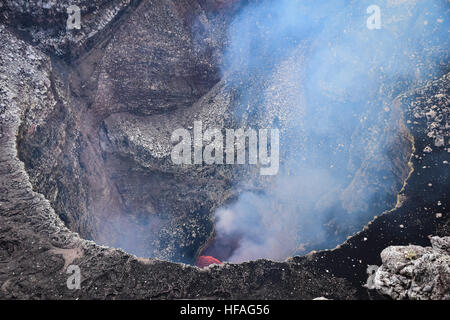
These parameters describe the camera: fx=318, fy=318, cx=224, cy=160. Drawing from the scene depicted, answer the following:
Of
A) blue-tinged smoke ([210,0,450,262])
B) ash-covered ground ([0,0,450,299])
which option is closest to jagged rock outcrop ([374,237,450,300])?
ash-covered ground ([0,0,450,299])

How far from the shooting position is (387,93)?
8789 mm

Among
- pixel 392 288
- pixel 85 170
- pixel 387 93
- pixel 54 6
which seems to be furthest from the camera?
pixel 85 170

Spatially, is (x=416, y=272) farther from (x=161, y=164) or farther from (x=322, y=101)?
(x=161, y=164)

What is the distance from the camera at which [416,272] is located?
14.3ft

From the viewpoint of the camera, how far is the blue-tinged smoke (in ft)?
28.2

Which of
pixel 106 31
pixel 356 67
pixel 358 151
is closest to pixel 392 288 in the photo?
pixel 358 151

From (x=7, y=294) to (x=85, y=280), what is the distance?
1095mm

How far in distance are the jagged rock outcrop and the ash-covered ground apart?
4cm

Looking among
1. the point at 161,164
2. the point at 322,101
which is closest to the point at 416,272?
the point at 322,101

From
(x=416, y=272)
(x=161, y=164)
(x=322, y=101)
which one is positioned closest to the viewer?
(x=416, y=272)

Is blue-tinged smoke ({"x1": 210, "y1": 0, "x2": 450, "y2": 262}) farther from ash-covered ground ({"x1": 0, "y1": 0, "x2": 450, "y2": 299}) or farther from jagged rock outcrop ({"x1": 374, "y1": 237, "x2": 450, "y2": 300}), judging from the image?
jagged rock outcrop ({"x1": 374, "y1": 237, "x2": 450, "y2": 300})

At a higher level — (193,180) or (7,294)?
(193,180)

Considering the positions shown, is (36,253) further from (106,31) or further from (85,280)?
(106,31)

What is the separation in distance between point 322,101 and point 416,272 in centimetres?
667
